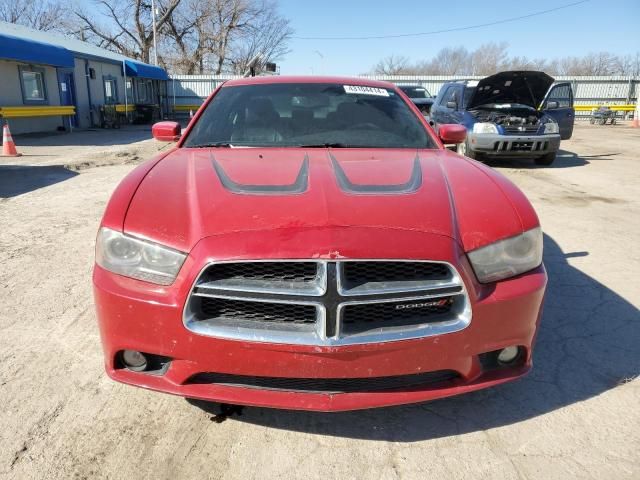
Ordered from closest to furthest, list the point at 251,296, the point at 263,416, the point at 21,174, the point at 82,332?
the point at 251,296 < the point at 263,416 < the point at 82,332 < the point at 21,174

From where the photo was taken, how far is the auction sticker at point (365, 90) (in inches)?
137

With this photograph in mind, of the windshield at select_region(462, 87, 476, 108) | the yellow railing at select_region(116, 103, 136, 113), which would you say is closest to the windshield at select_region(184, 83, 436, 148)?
the windshield at select_region(462, 87, 476, 108)

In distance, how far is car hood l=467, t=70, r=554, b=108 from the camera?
9.59 m

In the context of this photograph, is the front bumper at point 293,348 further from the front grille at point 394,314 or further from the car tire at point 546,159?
the car tire at point 546,159

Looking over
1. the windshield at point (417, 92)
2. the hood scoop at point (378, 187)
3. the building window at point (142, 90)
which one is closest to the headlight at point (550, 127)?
the windshield at point (417, 92)

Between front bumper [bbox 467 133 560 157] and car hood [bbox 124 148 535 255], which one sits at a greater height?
car hood [bbox 124 148 535 255]

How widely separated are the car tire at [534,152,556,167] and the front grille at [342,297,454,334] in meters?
9.23

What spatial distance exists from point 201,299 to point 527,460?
1469mm

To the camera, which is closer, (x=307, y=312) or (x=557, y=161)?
(x=307, y=312)

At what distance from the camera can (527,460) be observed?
1.92m

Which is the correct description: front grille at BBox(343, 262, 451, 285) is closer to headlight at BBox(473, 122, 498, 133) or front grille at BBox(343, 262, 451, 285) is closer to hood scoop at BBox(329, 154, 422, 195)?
hood scoop at BBox(329, 154, 422, 195)

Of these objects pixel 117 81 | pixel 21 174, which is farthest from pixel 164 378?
pixel 117 81

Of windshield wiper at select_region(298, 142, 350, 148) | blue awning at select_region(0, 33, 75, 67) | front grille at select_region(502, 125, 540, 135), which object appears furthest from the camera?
blue awning at select_region(0, 33, 75, 67)

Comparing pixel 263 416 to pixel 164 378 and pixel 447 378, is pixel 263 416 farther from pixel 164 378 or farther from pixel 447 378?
pixel 447 378
